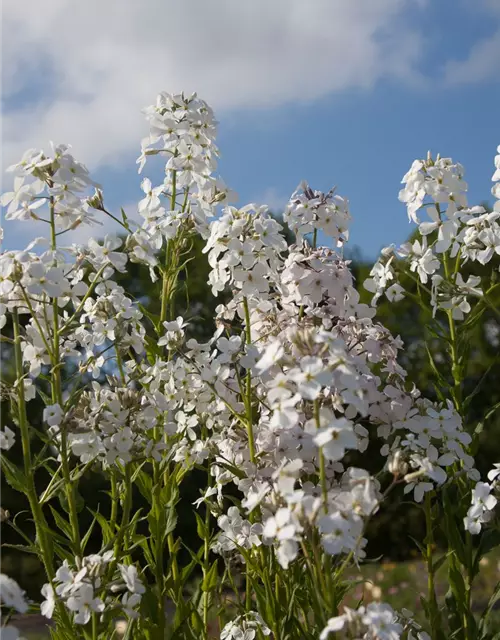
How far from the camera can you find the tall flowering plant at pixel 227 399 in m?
2.25

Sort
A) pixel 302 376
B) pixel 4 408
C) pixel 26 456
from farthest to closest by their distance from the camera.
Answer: pixel 4 408, pixel 26 456, pixel 302 376

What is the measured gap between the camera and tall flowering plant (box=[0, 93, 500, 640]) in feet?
7.39

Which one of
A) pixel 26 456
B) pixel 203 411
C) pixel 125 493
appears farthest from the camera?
pixel 203 411

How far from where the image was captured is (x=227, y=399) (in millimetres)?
2975

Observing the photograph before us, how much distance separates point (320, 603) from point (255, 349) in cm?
80

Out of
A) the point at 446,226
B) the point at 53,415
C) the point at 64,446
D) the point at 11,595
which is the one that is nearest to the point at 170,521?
the point at 64,446

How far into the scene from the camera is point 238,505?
2852mm

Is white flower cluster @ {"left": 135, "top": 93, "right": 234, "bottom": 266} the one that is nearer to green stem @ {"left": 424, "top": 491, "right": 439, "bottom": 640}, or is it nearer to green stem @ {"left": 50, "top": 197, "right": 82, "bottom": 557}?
green stem @ {"left": 50, "top": 197, "right": 82, "bottom": 557}

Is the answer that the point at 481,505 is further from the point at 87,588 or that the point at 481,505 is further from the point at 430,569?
the point at 87,588

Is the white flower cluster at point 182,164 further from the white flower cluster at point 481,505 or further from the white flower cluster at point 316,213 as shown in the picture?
the white flower cluster at point 481,505

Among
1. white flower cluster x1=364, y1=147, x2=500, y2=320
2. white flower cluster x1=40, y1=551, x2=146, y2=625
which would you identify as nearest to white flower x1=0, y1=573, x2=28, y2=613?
white flower cluster x1=40, y1=551, x2=146, y2=625

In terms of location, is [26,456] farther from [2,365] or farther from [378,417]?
[2,365]

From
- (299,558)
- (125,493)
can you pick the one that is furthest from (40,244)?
(299,558)

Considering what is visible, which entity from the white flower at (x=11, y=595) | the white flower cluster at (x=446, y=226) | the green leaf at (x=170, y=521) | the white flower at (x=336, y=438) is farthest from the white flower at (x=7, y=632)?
the white flower cluster at (x=446, y=226)
